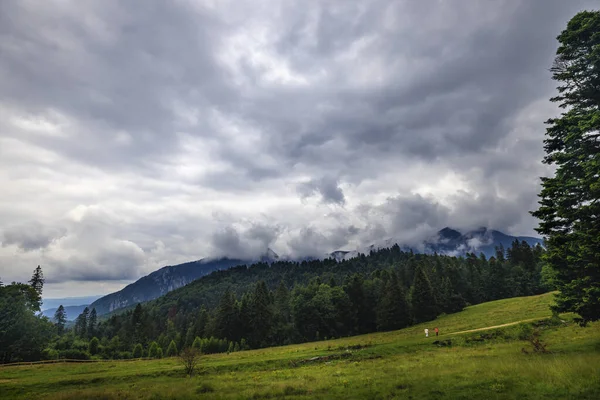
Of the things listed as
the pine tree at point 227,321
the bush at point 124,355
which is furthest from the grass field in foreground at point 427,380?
the bush at point 124,355

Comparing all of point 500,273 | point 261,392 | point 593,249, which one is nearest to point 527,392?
point 593,249

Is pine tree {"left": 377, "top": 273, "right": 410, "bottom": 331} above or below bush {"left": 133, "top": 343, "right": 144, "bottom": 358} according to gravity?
above

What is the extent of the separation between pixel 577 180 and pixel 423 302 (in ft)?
241

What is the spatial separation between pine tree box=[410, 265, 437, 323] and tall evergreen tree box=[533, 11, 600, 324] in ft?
219

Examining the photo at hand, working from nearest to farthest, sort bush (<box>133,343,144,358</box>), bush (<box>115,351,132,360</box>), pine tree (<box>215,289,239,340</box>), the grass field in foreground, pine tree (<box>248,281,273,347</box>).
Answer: the grass field in foreground, bush (<box>115,351,132,360</box>), pine tree (<box>248,281,273,347</box>), bush (<box>133,343,144,358</box>), pine tree (<box>215,289,239,340</box>)

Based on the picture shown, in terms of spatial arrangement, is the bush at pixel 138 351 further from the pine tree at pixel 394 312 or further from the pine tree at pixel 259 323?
the pine tree at pixel 394 312

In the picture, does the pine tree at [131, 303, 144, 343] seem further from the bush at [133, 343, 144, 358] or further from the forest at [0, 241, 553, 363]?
the bush at [133, 343, 144, 358]

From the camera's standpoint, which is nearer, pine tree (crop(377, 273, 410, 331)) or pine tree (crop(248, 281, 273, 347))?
pine tree (crop(377, 273, 410, 331))

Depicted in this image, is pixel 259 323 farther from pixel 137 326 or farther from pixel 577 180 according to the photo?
pixel 577 180

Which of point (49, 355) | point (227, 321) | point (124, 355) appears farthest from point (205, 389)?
point (124, 355)

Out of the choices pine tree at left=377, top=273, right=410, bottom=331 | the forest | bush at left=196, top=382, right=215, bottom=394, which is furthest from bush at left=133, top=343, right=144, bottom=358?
bush at left=196, top=382, right=215, bottom=394

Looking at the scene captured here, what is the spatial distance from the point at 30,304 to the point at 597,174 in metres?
105

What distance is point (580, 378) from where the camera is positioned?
50.4 feet

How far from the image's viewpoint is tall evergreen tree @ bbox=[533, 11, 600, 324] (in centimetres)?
1919
